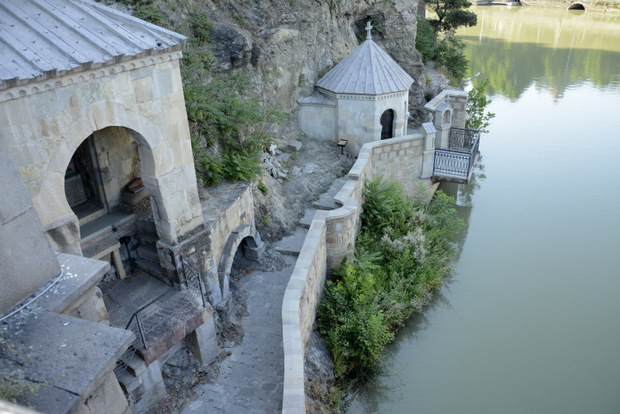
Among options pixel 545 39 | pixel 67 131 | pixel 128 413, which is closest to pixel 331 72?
pixel 67 131

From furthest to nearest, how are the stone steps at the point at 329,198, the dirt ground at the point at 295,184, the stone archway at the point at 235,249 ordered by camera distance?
1. the stone steps at the point at 329,198
2. the dirt ground at the point at 295,184
3. the stone archway at the point at 235,249

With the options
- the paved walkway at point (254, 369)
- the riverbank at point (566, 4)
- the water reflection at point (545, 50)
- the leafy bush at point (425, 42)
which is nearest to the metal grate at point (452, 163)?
the paved walkway at point (254, 369)

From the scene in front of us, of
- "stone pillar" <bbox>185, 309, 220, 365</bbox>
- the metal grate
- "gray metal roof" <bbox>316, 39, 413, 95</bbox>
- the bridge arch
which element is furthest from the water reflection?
"stone pillar" <bbox>185, 309, 220, 365</bbox>

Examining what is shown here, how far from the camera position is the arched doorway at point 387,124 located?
15.6m

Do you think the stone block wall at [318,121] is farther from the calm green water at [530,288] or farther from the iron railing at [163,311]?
the iron railing at [163,311]

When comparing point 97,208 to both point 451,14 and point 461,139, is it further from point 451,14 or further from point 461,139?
point 451,14

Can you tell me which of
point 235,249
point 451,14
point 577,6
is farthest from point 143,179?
point 577,6

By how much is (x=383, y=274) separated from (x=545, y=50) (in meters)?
30.8

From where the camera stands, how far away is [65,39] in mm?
5629

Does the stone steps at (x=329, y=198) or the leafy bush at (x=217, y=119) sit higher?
the leafy bush at (x=217, y=119)

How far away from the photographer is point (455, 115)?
17312 mm

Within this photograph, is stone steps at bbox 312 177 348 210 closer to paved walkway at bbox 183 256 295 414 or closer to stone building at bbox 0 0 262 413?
stone building at bbox 0 0 262 413

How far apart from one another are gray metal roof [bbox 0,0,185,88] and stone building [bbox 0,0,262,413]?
0.02 meters

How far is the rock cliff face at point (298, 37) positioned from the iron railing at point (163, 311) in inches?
227
